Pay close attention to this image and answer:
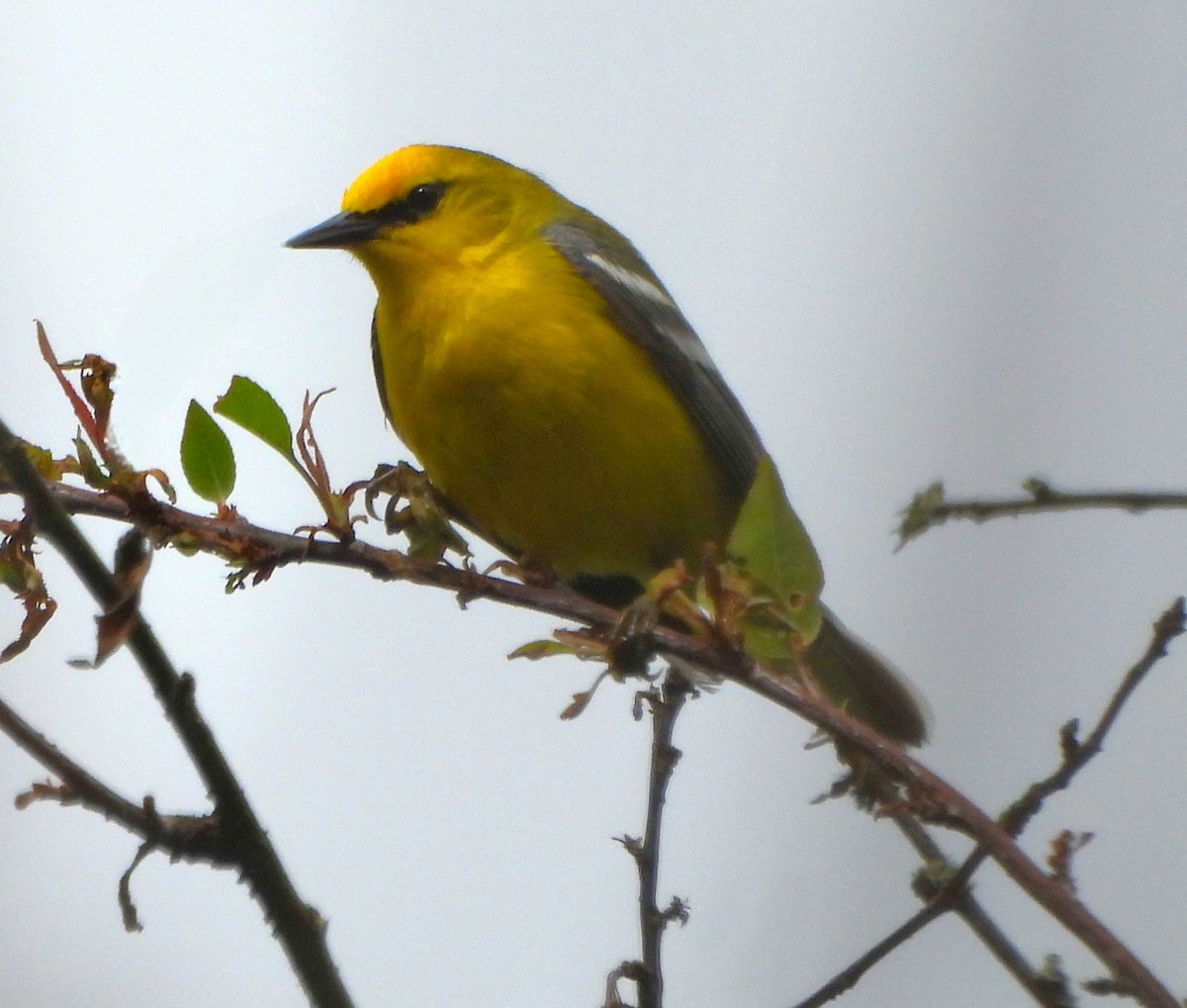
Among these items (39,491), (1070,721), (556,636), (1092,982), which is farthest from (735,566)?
(39,491)

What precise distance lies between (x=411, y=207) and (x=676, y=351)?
0.66 metres

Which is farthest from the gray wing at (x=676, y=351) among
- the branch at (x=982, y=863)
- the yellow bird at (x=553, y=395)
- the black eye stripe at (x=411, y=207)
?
the branch at (x=982, y=863)

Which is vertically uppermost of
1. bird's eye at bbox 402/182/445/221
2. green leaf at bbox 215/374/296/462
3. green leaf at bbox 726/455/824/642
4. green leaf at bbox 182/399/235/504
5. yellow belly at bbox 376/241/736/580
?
bird's eye at bbox 402/182/445/221

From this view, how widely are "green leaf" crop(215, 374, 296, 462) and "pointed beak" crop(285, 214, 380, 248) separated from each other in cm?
157

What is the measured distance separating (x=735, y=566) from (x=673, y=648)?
183 mm

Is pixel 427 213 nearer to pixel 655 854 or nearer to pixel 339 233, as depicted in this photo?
pixel 339 233

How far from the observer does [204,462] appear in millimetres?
1404

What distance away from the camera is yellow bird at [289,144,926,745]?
271 cm

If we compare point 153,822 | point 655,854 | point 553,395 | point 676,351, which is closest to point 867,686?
point 676,351

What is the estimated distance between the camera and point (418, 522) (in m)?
1.66

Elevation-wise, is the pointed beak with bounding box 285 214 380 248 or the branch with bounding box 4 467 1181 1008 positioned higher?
the pointed beak with bounding box 285 214 380 248

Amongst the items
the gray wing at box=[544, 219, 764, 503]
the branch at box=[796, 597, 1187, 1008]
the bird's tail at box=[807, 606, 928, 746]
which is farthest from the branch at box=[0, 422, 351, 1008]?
the gray wing at box=[544, 219, 764, 503]

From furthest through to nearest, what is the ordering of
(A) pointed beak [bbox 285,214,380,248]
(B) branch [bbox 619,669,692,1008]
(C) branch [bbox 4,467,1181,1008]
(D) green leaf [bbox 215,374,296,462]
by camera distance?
(A) pointed beak [bbox 285,214,380,248]
(D) green leaf [bbox 215,374,296,462]
(B) branch [bbox 619,669,692,1008]
(C) branch [bbox 4,467,1181,1008]

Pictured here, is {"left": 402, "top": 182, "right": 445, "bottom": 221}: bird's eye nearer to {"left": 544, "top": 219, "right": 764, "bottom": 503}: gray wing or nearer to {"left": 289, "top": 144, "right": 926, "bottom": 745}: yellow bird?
{"left": 289, "top": 144, "right": 926, "bottom": 745}: yellow bird
